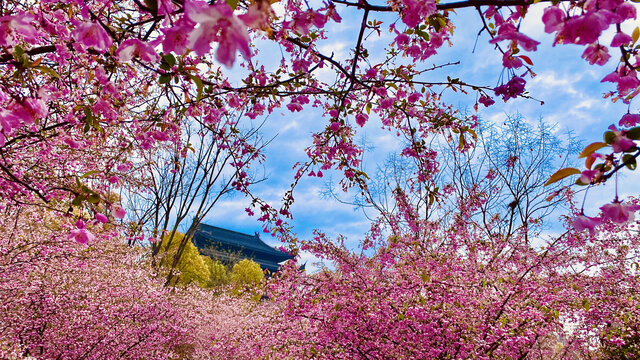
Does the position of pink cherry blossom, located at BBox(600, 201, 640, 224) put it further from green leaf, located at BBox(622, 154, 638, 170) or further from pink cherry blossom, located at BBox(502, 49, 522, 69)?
pink cherry blossom, located at BBox(502, 49, 522, 69)

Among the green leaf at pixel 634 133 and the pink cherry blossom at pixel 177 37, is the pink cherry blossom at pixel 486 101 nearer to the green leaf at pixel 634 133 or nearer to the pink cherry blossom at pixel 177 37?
the green leaf at pixel 634 133

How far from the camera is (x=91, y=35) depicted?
133 cm

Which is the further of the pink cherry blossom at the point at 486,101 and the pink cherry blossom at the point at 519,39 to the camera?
the pink cherry blossom at the point at 486,101

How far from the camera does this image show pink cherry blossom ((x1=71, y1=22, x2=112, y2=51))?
131 cm

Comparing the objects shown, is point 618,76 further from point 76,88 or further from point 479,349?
point 76,88

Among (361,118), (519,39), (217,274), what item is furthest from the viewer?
(217,274)

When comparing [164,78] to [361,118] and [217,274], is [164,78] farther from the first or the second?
[217,274]

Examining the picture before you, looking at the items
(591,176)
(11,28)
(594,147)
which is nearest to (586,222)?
(591,176)

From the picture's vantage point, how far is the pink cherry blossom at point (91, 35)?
4.29ft

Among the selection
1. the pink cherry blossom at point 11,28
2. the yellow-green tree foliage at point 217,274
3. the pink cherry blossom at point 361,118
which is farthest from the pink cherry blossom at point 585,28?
the yellow-green tree foliage at point 217,274

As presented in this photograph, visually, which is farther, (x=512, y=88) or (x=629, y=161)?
(x=512, y=88)

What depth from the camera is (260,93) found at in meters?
2.93

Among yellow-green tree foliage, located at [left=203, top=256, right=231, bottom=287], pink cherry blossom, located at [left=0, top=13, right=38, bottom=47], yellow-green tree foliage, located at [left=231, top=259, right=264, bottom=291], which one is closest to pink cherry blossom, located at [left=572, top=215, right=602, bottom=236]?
pink cherry blossom, located at [left=0, top=13, right=38, bottom=47]

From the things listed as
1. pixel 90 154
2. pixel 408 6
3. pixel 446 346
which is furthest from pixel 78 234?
pixel 90 154
